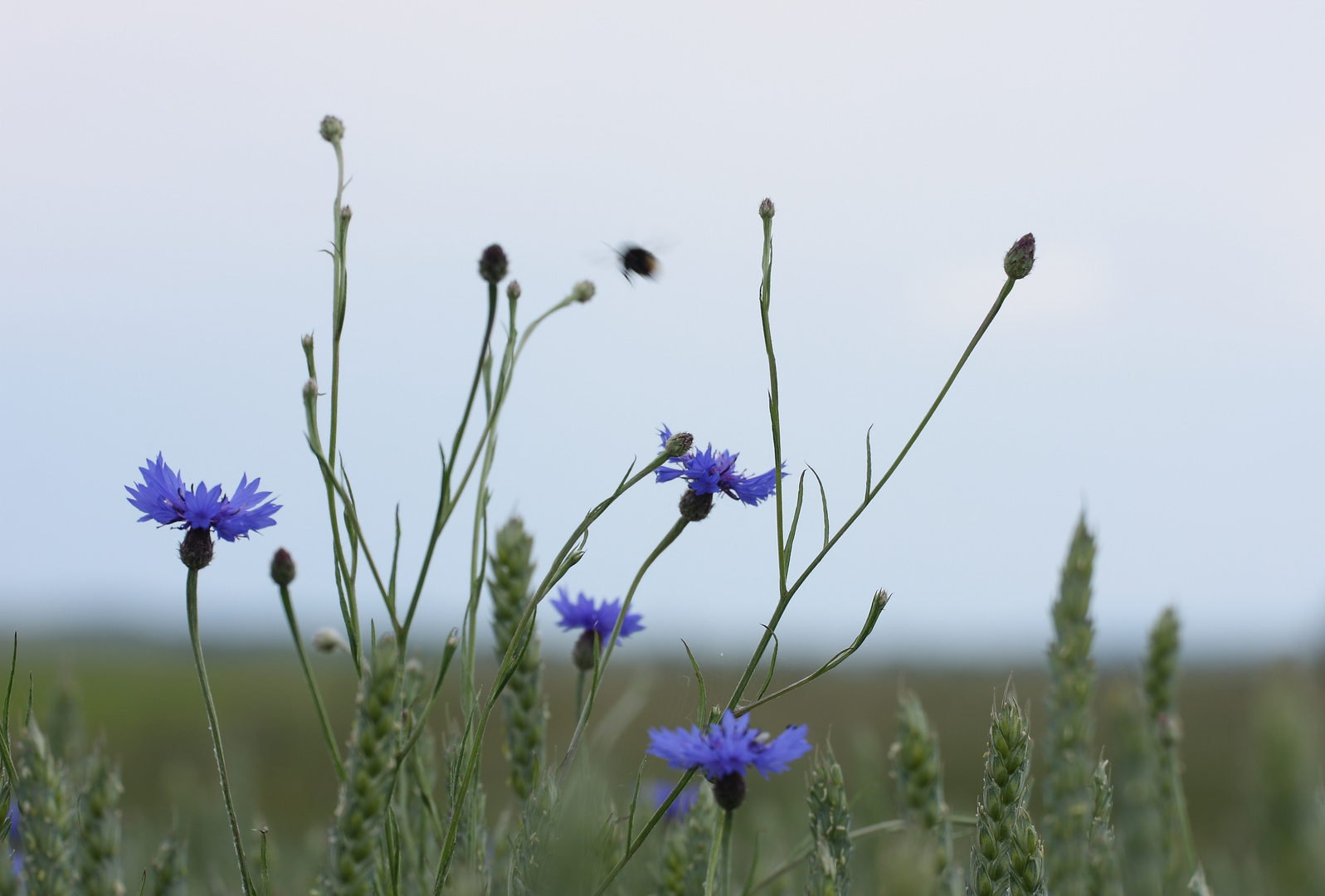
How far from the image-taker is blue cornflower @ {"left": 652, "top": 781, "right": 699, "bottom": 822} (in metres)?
2.21

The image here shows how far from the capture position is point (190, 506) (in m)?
1.66

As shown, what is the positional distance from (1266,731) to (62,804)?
1.49m

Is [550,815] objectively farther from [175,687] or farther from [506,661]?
[175,687]

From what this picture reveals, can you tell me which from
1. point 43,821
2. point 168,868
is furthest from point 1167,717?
point 43,821

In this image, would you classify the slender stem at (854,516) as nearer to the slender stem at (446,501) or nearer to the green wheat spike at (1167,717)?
the slender stem at (446,501)

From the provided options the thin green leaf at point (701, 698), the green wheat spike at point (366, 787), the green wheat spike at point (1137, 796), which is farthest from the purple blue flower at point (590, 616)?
the green wheat spike at point (1137, 796)

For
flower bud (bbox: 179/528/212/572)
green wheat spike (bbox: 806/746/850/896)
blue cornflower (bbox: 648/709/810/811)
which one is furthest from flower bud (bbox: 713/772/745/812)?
flower bud (bbox: 179/528/212/572)

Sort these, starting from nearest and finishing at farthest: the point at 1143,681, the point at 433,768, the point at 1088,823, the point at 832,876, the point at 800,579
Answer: the point at 832,876 < the point at 800,579 < the point at 1088,823 < the point at 433,768 < the point at 1143,681

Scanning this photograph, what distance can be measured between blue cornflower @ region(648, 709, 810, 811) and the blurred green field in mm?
117

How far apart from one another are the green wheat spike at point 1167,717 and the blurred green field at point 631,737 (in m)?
0.09

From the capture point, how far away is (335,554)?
1656mm

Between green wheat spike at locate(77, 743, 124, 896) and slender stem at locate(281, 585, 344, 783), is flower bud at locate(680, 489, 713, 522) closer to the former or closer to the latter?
slender stem at locate(281, 585, 344, 783)

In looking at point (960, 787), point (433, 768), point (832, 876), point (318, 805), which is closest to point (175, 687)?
point (318, 805)

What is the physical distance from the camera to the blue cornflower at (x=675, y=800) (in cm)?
221
